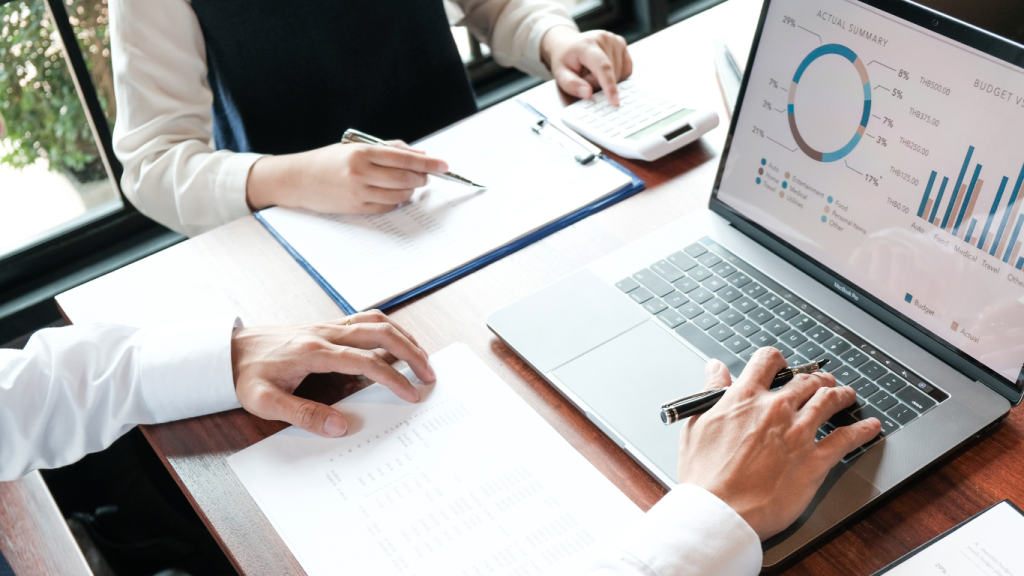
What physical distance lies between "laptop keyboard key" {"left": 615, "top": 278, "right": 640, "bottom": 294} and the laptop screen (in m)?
0.17

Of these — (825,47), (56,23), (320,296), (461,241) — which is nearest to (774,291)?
(825,47)

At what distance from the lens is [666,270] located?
3.08 ft

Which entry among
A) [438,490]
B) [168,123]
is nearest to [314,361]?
[438,490]

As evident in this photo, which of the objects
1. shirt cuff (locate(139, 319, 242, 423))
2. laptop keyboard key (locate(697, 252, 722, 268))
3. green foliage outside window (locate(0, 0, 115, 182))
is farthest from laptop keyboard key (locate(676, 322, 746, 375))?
green foliage outside window (locate(0, 0, 115, 182))

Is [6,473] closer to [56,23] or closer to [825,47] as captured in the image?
[825,47]

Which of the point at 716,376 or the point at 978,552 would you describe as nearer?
the point at 978,552

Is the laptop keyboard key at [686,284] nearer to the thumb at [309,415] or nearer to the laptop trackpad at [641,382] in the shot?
the laptop trackpad at [641,382]

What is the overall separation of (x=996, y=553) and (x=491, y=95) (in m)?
1.99

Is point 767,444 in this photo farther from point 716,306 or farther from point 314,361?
point 314,361

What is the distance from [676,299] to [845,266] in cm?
18

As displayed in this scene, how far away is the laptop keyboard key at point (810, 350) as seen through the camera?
2.67 ft

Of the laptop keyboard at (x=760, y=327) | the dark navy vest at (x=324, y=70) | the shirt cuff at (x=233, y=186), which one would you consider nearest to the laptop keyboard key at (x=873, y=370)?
the laptop keyboard at (x=760, y=327)

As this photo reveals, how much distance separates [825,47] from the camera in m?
0.83

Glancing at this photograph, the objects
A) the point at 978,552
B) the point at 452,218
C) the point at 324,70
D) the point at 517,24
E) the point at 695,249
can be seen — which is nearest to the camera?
the point at 978,552
